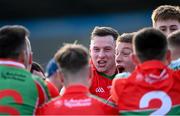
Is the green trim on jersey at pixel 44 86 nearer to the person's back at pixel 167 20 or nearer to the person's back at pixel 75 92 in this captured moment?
the person's back at pixel 75 92

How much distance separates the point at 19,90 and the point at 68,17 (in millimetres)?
15086

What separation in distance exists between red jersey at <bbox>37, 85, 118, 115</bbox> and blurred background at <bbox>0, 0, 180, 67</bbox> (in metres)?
13.4

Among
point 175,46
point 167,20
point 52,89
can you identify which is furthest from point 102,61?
point 52,89

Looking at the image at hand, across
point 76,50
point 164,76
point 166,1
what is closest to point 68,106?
point 76,50

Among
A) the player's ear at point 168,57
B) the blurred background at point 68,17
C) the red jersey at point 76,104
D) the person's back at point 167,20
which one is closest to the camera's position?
the red jersey at point 76,104

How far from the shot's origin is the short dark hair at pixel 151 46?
331 cm

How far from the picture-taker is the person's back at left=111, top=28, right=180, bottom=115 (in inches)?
129

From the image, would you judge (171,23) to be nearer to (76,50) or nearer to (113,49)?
(113,49)

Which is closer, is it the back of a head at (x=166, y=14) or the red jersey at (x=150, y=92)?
the red jersey at (x=150, y=92)

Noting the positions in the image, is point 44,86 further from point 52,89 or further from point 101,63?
point 101,63

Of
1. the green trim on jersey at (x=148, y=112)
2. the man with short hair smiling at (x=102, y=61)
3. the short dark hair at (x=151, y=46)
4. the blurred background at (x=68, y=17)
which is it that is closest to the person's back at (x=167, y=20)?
the man with short hair smiling at (x=102, y=61)

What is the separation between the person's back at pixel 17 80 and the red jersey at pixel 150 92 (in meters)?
0.55

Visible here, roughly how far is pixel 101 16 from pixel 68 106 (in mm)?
14999

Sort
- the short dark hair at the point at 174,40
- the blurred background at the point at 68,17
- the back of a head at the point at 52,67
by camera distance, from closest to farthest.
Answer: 1. the back of a head at the point at 52,67
2. the short dark hair at the point at 174,40
3. the blurred background at the point at 68,17
